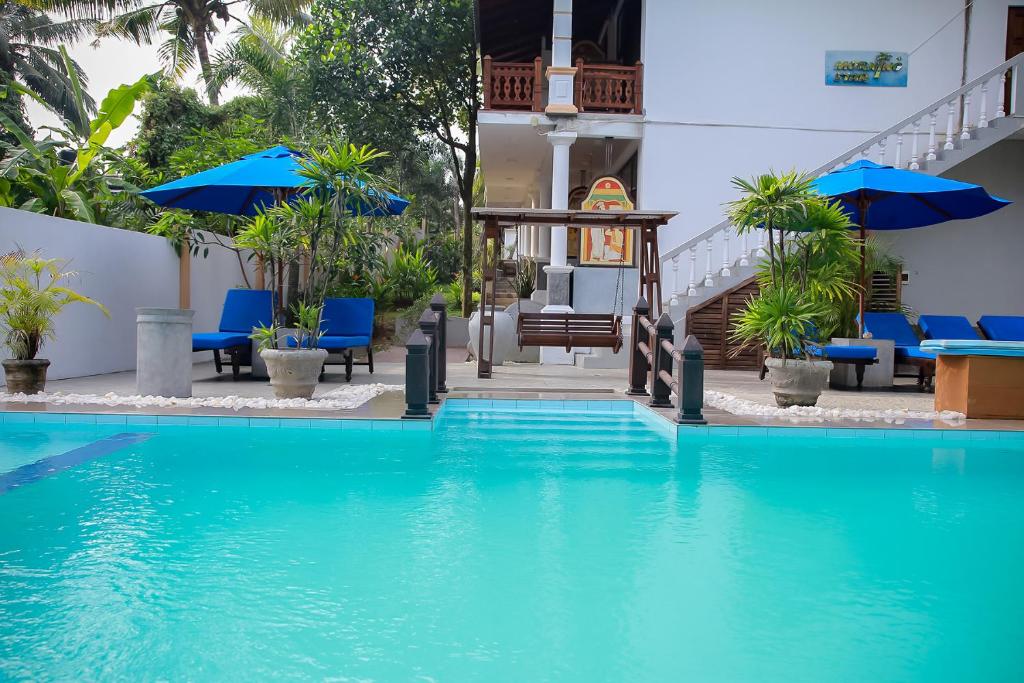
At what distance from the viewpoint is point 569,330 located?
10.7 m

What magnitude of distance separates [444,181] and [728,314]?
2912 centimetres

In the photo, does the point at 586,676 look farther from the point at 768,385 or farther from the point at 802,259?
the point at 768,385

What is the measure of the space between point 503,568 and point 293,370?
4905 millimetres

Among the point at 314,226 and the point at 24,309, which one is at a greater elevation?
the point at 314,226

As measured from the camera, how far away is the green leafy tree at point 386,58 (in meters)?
19.0

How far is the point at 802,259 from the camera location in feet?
Result: 29.2

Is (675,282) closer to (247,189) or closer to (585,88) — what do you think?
(585,88)

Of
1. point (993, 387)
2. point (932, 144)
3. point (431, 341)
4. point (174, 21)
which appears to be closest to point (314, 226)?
point (431, 341)

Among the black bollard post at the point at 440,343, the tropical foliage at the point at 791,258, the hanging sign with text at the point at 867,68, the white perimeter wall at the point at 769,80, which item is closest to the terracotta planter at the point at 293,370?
the black bollard post at the point at 440,343

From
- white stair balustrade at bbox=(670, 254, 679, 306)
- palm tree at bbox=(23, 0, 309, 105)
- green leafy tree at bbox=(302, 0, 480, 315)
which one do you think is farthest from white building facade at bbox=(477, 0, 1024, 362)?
palm tree at bbox=(23, 0, 309, 105)

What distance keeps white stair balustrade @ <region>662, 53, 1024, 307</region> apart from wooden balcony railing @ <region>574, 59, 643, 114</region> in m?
2.88

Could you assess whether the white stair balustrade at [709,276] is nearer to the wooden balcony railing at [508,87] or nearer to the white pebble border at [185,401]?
the wooden balcony railing at [508,87]

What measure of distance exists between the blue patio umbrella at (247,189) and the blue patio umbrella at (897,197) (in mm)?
5594

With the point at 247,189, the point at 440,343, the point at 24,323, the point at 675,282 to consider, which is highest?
the point at 247,189
